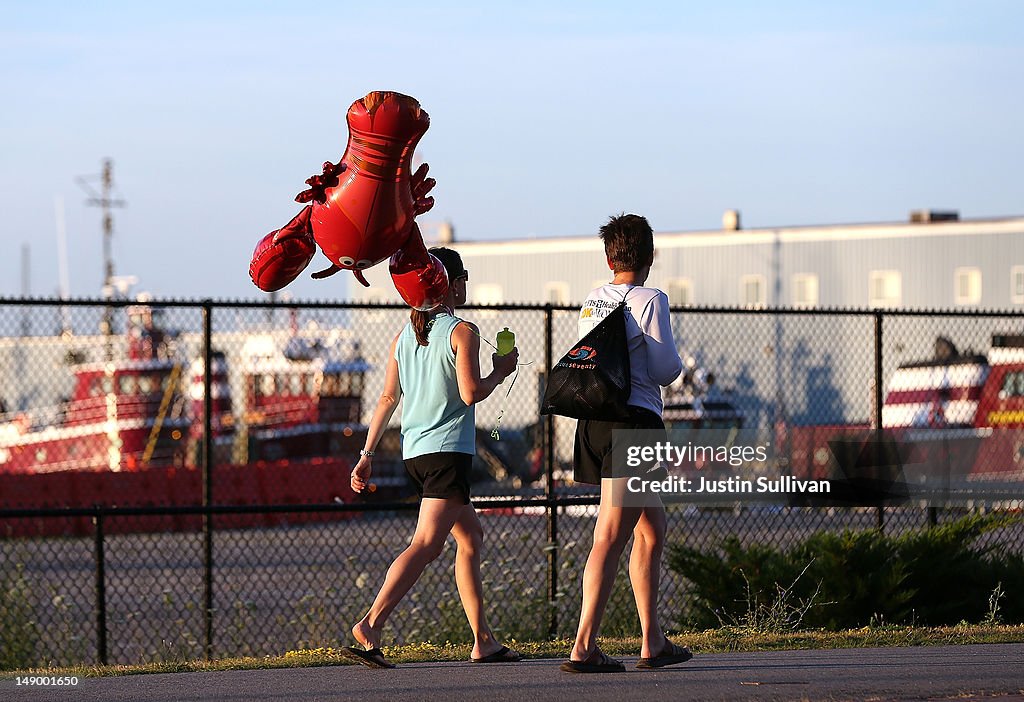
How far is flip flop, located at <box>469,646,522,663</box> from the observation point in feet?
23.8

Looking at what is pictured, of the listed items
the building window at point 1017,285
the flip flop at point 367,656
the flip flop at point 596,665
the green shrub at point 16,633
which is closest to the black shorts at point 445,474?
the flip flop at point 367,656

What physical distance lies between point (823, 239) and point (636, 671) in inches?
1459

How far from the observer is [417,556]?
6816mm

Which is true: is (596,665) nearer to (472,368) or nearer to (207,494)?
(472,368)

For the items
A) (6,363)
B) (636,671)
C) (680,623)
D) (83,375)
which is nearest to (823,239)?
(83,375)

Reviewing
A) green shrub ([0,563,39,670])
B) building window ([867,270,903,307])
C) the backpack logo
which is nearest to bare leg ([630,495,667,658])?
the backpack logo

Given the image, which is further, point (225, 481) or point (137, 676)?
point (225, 481)

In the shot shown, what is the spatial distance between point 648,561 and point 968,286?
35792 millimetres

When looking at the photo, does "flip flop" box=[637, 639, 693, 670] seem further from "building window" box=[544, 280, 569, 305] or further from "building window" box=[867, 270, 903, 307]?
"building window" box=[544, 280, 569, 305]

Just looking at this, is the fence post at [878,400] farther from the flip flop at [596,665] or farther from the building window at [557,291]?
the building window at [557,291]

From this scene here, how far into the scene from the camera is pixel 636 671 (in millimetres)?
6883

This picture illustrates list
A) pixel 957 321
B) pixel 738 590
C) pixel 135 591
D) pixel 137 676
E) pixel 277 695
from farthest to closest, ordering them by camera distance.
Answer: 1. pixel 957 321
2. pixel 135 591
3. pixel 738 590
4. pixel 137 676
5. pixel 277 695

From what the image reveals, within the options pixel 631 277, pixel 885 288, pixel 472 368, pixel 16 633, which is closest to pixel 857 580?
pixel 631 277

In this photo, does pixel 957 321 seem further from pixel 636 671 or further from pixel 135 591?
pixel 636 671
